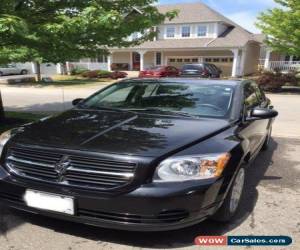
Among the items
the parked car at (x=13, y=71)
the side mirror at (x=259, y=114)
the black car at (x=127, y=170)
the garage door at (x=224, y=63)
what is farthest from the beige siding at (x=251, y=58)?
the black car at (x=127, y=170)

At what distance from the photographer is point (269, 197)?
4785mm

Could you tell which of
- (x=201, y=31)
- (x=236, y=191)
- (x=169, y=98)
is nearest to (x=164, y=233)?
(x=236, y=191)

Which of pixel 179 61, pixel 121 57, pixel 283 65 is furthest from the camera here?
pixel 121 57

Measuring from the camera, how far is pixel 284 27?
21.4 meters

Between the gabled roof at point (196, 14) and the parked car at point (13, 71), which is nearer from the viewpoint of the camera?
the gabled roof at point (196, 14)

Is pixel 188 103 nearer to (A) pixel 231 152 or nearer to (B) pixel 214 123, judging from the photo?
(B) pixel 214 123

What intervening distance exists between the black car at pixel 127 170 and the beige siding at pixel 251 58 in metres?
35.0

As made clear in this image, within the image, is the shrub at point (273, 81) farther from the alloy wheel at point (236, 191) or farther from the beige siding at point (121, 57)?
the beige siding at point (121, 57)

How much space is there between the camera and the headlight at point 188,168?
10.6 feet

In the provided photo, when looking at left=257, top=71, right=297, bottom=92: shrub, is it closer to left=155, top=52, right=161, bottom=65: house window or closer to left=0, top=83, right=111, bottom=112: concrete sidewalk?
left=0, top=83, right=111, bottom=112: concrete sidewalk

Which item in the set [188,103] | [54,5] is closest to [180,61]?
[54,5]

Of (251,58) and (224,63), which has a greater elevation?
(251,58)

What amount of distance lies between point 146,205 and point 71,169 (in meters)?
0.74

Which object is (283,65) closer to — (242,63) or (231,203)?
(242,63)
